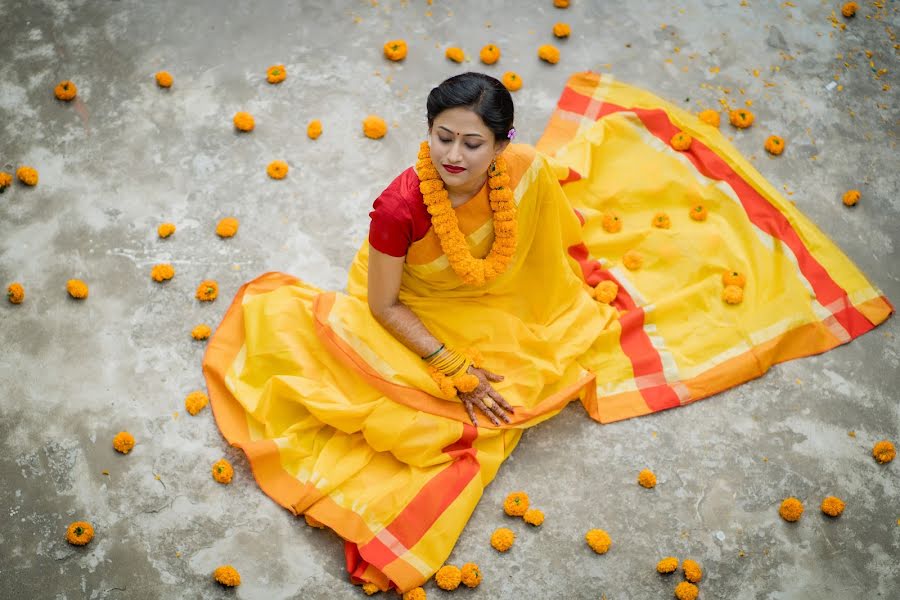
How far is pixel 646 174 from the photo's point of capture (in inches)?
168

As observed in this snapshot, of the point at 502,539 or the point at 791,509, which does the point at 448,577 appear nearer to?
the point at 502,539

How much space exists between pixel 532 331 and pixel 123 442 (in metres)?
1.84

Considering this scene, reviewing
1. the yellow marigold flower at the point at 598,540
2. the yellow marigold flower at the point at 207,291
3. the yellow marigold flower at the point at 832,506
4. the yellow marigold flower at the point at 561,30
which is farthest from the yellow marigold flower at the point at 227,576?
the yellow marigold flower at the point at 561,30

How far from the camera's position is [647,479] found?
3543 millimetres

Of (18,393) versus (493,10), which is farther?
(493,10)

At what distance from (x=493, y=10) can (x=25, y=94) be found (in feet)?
8.92

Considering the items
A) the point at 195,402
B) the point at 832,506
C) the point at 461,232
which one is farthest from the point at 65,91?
the point at 832,506

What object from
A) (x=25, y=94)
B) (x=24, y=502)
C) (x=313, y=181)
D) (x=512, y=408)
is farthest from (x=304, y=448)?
(x=25, y=94)

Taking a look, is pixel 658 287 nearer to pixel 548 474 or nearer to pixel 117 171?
pixel 548 474

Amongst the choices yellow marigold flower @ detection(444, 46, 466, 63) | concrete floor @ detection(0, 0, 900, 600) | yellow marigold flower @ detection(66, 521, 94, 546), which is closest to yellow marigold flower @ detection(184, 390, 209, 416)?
concrete floor @ detection(0, 0, 900, 600)

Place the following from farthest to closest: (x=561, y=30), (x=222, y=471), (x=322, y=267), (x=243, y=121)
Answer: (x=561, y=30) < (x=243, y=121) < (x=322, y=267) < (x=222, y=471)

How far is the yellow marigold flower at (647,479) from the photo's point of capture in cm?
354

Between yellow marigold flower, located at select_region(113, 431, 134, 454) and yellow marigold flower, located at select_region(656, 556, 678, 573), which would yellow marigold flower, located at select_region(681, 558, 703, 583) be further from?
yellow marigold flower, located at select_region(113, 431, 134, 454)

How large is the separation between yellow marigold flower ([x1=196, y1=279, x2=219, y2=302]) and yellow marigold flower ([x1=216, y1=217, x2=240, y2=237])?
0.97 ft
